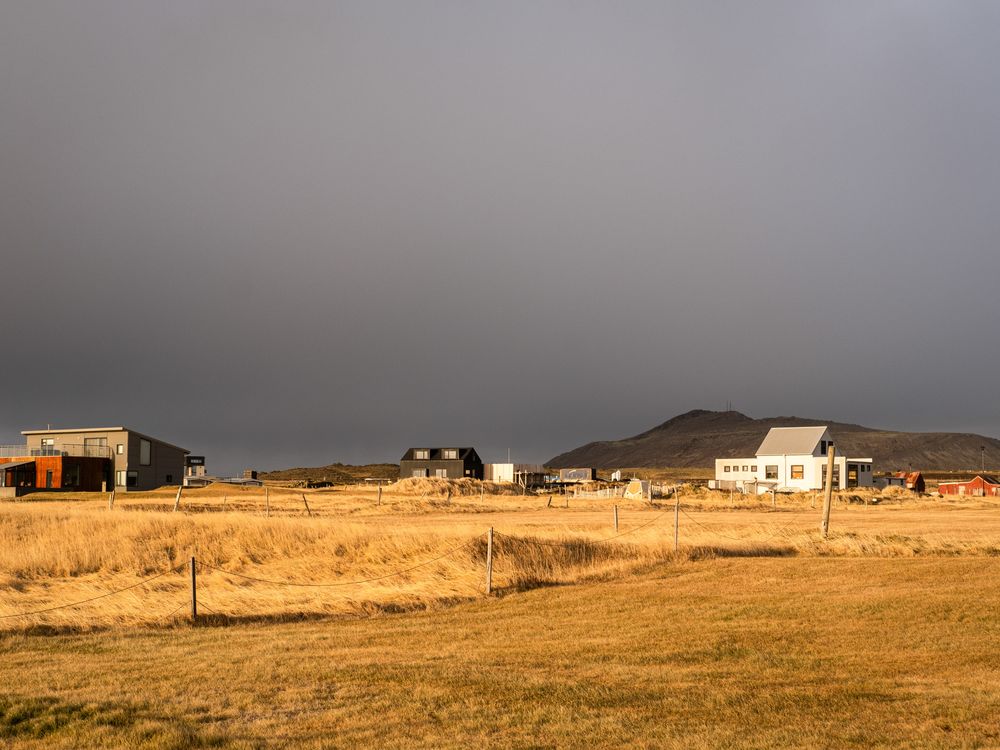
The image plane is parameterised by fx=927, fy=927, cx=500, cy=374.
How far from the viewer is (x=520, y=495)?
85.7 metres

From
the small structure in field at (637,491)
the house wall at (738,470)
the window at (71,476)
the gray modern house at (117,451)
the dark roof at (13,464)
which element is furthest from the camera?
the house wall at (738,470)

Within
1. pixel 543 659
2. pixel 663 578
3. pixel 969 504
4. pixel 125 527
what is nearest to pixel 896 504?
pixel 969 504

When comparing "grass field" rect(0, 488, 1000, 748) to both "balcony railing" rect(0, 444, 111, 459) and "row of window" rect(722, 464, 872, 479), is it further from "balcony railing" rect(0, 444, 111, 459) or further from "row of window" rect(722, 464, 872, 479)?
"row of window" rect(722, 464, 872, 479)

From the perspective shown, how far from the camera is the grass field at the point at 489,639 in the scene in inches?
398

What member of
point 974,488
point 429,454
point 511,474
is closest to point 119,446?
point 429,454

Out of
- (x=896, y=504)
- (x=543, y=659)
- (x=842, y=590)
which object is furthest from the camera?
(x=896, y=504)

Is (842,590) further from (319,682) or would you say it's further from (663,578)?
(319,682)

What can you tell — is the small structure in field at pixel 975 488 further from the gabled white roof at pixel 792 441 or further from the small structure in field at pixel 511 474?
the small structure in field at pixel 511 474

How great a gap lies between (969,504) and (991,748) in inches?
2999

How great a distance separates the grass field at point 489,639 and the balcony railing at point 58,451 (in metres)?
52.8

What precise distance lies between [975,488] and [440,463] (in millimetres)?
64430

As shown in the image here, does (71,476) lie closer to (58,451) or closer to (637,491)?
(58,451)

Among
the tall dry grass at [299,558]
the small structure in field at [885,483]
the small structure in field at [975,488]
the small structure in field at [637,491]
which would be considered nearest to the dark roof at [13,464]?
the tall dry grass at [299,558]

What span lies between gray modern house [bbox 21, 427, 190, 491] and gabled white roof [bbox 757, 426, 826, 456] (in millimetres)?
62262
